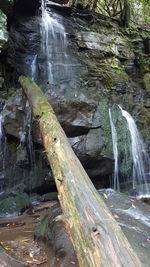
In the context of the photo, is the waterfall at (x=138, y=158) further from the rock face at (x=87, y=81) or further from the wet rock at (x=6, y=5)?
the wet rock at (x=6, y=5)

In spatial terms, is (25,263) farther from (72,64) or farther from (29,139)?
(72,64)

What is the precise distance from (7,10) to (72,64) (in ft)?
8.89

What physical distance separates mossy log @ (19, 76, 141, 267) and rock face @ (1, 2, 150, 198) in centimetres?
320

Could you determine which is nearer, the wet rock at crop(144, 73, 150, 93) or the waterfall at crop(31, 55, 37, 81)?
the waterfall at crop(31, 55, 37, 81)

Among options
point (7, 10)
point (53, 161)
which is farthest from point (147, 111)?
point (53, 161)

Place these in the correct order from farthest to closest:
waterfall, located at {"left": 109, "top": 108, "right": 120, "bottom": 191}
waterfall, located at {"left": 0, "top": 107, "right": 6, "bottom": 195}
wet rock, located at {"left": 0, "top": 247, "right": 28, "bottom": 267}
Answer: waterfall, located at {"left": 109, "top": 108, "right": 120, "bottom": 191} → waterfall, located at {"left": 0, "top": 107, "right": 6, "bottom": 195} → wet rock, located at {"left": 0, "top": 247, "right": 28, "bottom": 267}

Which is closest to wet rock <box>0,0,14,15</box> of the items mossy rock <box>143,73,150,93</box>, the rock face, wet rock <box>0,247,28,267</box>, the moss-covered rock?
the moss-covered rock

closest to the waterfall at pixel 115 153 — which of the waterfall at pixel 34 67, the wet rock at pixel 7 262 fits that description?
the waterfall at pixel 34 67

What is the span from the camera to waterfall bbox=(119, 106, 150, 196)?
771cm

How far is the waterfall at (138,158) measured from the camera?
7707 millimetres

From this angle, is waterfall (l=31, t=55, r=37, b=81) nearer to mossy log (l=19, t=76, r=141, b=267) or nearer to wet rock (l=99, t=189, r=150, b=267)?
wet rock (l=99, t=189, r=150, b=267)

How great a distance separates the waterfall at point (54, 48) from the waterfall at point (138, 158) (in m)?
2.58

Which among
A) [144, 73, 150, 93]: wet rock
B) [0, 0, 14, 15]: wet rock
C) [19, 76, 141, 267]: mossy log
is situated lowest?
[19, 76, 141, 267]: mossy log

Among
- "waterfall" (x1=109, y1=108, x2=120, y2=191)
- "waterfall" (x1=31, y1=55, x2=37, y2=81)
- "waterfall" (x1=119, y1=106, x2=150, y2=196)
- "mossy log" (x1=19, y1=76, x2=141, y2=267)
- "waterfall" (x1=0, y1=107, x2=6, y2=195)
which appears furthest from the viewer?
"waterfall" (x1=31, y1=55, x2=37, y2=81)
